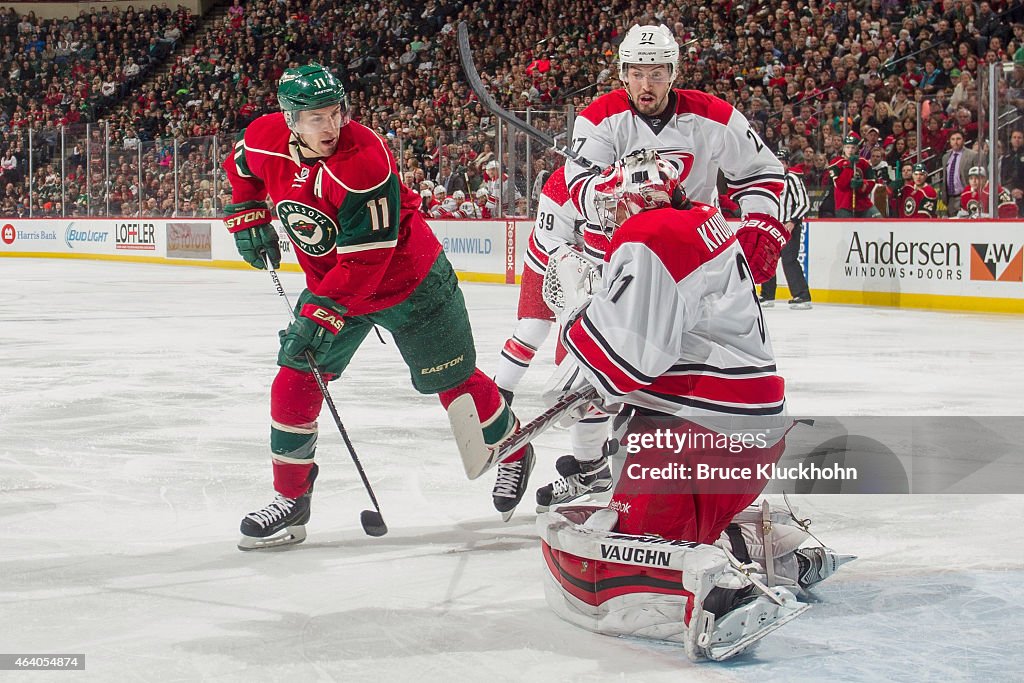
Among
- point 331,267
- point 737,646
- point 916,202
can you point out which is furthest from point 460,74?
point 737,646

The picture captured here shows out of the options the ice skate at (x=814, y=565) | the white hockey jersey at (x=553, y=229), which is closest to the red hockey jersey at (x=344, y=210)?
the white hockey jersey at (x=553, y=229)

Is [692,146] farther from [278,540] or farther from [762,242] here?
[278,540]

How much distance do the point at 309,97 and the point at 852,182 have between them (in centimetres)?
786

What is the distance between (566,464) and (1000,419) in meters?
2.30

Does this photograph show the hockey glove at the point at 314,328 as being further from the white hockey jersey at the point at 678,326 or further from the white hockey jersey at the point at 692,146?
the white hockey jersey at the point at 692,146

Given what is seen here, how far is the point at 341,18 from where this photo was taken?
21344mm

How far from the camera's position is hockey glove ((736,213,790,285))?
11.2 ft

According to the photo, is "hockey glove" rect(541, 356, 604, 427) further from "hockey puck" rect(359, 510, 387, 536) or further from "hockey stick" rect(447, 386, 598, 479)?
"hockey puck" rect(359, 510, 387, 536)

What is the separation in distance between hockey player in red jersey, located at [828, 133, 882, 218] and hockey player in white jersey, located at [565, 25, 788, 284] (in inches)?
259

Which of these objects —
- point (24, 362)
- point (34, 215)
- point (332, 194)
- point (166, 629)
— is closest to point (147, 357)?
point (24, 362)

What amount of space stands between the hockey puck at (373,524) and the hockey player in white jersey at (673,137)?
3.35 ft

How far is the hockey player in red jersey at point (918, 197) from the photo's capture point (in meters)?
9.48

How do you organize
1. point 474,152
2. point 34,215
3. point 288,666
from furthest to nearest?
point 34,215, point 474,152, point 288,666

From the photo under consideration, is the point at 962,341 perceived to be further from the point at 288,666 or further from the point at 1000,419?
the point at 288,666
